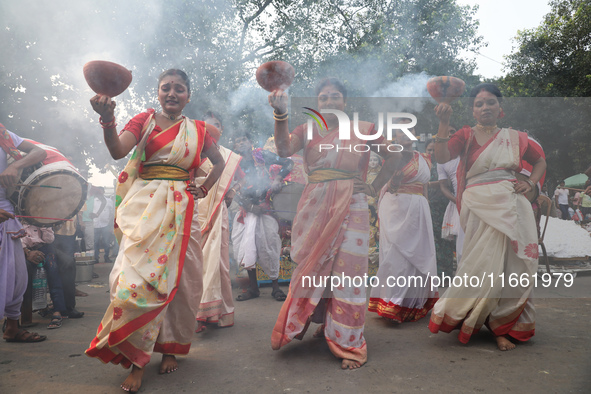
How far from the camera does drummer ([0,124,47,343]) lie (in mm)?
3775

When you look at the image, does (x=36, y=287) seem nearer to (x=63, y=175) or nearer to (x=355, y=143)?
(x=63, y=175)

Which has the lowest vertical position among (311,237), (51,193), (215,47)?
(311,237)

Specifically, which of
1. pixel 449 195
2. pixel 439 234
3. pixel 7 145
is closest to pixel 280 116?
pixel 7 145

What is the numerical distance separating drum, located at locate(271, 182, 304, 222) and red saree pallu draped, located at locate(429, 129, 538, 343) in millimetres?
3219

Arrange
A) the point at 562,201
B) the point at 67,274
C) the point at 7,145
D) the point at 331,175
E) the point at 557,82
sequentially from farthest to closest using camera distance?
the point at 557,82
the point at 562,201
the point at 67,274
the point at 7,145
the point at 331,175

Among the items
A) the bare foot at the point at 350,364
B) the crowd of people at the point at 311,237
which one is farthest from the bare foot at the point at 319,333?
the bare foot at the point at 350,364

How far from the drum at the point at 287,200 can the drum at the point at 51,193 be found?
2.82m

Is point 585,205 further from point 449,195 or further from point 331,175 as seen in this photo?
point 331,175

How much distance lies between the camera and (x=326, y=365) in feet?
10.1

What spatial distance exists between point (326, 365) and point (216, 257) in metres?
1.81

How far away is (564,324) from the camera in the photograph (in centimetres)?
404

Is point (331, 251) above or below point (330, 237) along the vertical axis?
below

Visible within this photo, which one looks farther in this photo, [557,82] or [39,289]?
[557,82]

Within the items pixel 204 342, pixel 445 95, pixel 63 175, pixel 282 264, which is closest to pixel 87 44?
pixel 63 175
